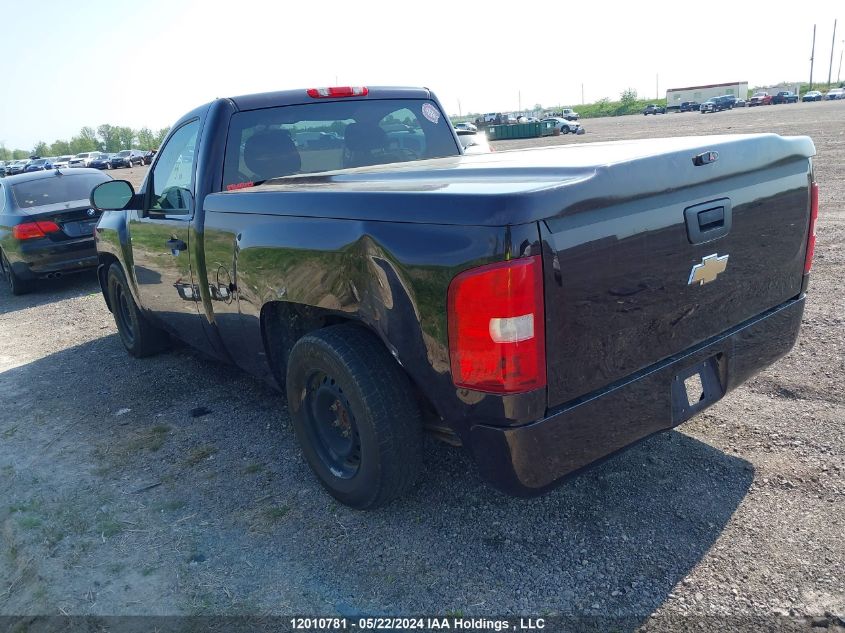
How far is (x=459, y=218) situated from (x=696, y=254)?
0.99 m

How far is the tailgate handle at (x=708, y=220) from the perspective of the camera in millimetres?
2502

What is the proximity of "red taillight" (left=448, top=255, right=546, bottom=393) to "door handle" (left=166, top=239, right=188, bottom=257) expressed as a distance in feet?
7.73

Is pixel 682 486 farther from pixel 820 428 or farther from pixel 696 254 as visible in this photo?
pixel 696 254

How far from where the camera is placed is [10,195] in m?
9.16

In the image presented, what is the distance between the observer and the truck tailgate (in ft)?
7.35

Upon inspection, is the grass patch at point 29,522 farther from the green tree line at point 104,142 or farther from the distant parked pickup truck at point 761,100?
the green tree line at point 104,142

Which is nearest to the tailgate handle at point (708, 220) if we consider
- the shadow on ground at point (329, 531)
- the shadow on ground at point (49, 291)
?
the shadow on ground at point (329, 531)

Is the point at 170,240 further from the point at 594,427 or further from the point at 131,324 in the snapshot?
the point at 594,427

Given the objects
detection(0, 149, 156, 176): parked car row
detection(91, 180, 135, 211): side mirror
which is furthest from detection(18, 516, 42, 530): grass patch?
detection(0, 149, 156, 176): parked car row

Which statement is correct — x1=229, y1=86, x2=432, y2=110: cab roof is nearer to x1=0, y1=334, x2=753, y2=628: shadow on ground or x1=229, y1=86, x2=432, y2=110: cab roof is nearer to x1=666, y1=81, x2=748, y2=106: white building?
x1=0, y1=334, x2=753, y2=628: shadow on ground

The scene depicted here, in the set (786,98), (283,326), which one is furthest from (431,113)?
(786,98)

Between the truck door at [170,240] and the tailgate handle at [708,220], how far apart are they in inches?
108

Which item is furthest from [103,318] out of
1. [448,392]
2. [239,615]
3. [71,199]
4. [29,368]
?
[448,392]

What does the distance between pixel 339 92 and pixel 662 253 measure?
274 centimetres
